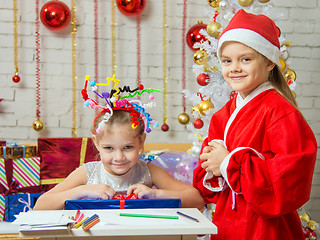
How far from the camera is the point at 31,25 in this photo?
3.24 meters

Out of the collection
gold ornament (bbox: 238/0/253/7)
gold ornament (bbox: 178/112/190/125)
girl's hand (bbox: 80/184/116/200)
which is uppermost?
gold ornament (bbox: 238/0/253/7)

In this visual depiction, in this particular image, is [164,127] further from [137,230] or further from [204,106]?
[137,230]

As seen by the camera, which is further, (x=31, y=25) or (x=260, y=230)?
(x=31, y=25)

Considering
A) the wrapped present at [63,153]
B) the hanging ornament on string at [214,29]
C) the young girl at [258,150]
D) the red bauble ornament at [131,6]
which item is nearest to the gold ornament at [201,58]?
the hanging ornament on string at [214,29]

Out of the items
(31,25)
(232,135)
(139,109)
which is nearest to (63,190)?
(139,109)

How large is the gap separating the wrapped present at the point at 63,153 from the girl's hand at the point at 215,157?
4.44ft

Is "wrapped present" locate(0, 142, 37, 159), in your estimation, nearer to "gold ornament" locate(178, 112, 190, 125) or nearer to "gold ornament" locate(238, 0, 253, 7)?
"gold ornament" locate(178, 112, 190, 125)

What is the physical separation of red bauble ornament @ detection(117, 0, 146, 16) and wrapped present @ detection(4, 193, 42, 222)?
5.19 feet

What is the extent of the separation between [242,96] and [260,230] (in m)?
0.51

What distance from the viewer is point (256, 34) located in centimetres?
143

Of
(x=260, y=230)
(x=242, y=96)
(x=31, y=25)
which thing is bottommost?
(x=260, y=230)

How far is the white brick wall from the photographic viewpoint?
3244mm

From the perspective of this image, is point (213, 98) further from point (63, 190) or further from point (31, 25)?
point (31, 25)

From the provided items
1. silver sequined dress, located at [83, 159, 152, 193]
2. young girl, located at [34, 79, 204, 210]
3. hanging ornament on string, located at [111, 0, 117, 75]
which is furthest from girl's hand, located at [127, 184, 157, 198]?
hanging ornament on string, located at [111, 0, 117, 75]
